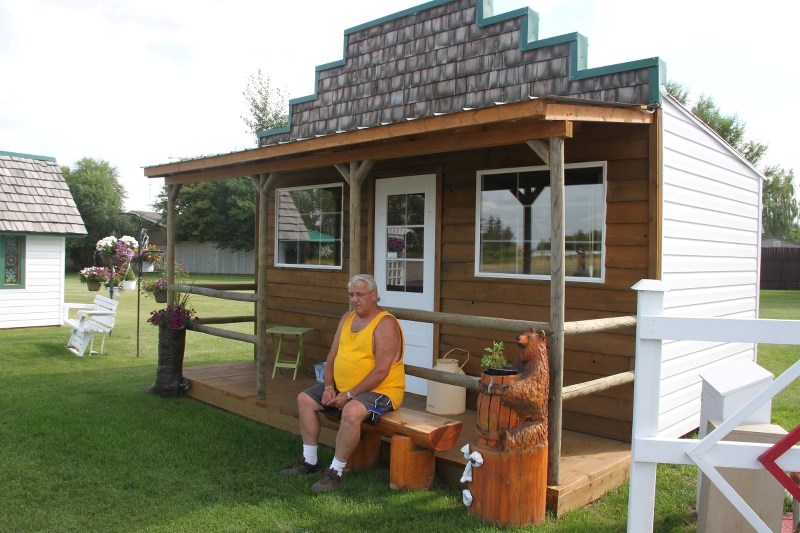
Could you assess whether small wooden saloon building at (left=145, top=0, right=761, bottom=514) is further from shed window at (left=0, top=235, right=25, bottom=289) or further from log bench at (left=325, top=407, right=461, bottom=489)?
shed window at (left=0, top=235, right=25, bottom=289)

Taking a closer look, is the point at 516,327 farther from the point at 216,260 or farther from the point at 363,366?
the point at 216,260

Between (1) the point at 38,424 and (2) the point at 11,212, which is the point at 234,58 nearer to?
(2) the point at 11,212

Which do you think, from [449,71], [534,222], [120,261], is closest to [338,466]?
[534,222]

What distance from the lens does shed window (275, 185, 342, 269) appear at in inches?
288

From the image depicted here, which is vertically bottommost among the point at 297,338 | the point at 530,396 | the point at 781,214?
the point at 297,338

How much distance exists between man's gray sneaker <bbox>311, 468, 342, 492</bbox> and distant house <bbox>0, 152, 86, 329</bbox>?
1023 cm

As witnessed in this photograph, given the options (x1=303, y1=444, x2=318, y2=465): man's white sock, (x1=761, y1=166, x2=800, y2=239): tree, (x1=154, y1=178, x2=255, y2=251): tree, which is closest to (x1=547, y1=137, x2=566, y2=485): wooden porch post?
(x1=303, y1=444, x2=318, y2=465): man's white sock

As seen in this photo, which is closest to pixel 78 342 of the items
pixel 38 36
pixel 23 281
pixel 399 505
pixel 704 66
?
pixel 23 281

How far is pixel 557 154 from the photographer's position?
399 cm

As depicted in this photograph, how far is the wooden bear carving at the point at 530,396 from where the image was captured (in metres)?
3.74

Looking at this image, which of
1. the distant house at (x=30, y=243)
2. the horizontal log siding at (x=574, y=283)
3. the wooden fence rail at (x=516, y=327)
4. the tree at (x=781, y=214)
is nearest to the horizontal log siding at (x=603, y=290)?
the horizontal log siding at (x=574, y=283)

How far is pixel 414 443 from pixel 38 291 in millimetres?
11009

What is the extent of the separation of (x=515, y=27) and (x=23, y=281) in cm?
1081

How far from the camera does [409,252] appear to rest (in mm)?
6441
